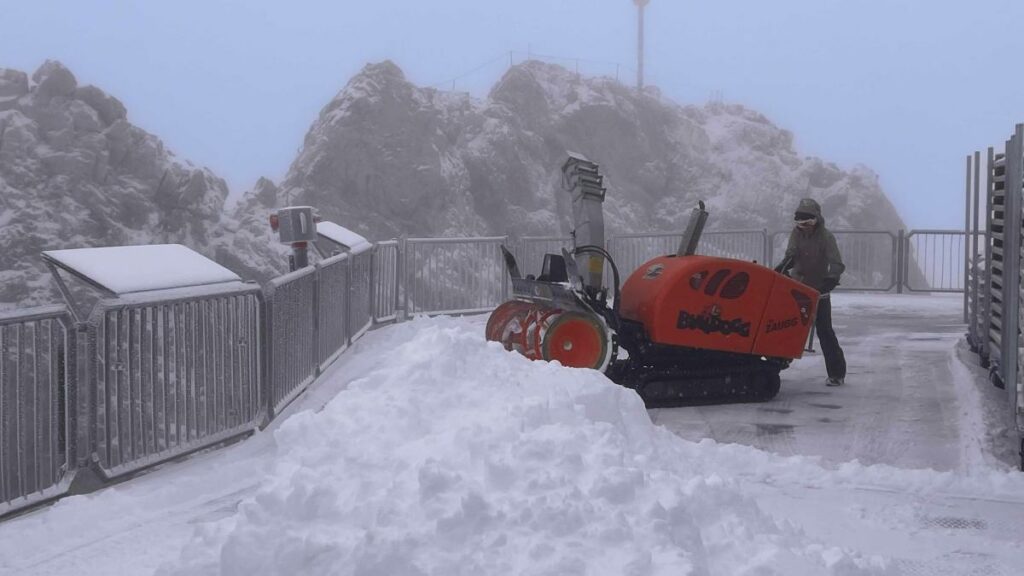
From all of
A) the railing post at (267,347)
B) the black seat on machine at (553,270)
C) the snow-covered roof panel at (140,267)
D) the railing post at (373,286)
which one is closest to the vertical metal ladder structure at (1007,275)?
the black seat on machine at (553,270)

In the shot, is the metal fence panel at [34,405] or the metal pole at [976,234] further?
the metal pole at [976,234]

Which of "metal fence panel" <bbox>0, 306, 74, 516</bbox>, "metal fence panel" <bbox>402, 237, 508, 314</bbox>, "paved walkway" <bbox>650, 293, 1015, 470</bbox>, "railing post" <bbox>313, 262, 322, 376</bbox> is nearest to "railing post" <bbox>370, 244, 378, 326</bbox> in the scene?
"metal fence panel" <bbox>402, 237, 508, 314</bbox>

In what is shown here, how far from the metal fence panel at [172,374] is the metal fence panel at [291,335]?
234 mm

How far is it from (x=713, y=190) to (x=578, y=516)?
5367cm

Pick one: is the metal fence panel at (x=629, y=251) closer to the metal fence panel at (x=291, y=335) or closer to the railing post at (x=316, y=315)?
the railing post at (x=316, y=315)

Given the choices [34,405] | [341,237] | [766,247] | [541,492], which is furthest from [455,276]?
[541,492]

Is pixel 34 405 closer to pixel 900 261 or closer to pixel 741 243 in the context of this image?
pixel 741 243

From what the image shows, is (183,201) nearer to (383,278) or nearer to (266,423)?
(383,278)

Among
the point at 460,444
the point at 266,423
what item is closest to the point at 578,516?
the point at 460,444

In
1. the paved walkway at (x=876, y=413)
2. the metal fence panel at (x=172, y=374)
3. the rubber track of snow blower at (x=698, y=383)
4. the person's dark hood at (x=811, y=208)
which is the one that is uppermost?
the person's dark hood at (x=811, y=208)

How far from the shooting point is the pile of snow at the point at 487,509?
387cm

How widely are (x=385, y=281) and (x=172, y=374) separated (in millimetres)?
7500

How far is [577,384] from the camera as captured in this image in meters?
6.30

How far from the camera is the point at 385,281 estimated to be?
1405 centimetres
